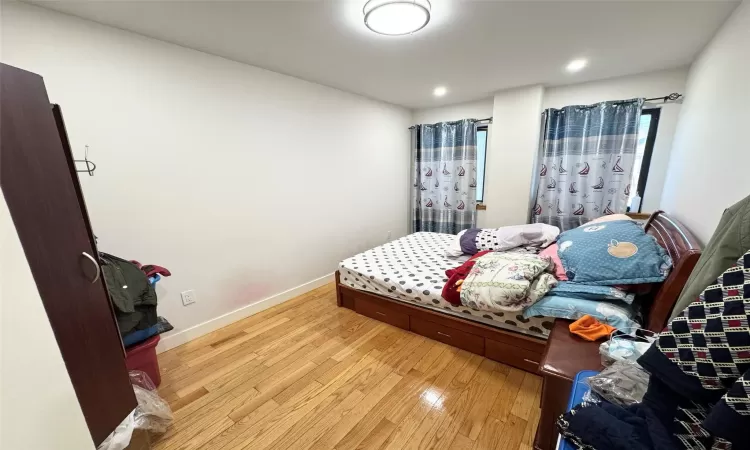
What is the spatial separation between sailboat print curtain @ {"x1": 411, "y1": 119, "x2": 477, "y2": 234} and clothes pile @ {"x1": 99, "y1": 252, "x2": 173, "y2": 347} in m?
3.48

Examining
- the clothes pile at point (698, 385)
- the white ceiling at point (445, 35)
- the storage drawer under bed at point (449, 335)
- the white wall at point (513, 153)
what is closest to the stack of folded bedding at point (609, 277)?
the storage drawer under bed at point (449, 335)

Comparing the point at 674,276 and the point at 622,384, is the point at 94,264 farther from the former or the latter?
the point at 674,276

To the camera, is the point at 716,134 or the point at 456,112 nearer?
the point at 716,134

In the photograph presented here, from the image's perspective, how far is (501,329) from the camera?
1.83 m

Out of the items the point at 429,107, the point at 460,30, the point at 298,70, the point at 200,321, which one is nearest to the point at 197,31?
the point at 298,70

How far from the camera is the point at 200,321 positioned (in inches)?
89.4

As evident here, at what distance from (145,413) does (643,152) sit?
4590 millimetres

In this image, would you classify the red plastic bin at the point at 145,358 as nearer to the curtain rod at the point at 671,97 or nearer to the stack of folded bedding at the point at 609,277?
the stack of folded bedding at the point at 609,277

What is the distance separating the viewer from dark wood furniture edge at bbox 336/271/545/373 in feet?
5.70

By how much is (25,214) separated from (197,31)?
1.56m

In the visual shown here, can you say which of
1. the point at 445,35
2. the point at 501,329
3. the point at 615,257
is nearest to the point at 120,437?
the point at 501,329

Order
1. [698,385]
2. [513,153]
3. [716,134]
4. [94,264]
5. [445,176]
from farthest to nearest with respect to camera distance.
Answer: [445,176] → [513,153] → [716,134] → [94,264] → [698,385]

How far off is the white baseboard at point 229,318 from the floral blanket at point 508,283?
6.08ft

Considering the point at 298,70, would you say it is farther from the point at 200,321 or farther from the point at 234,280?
the point at 200,321
